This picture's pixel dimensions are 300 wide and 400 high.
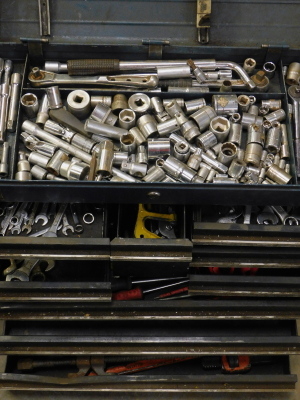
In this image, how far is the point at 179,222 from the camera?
2303 mm

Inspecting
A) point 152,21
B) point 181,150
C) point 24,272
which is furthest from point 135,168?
point 152,21

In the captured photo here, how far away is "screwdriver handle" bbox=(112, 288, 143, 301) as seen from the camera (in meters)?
2.35

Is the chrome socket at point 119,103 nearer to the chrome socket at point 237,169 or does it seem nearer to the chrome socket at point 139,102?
the chrome socket at point 139,102

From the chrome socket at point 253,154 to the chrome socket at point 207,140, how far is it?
0.15 m

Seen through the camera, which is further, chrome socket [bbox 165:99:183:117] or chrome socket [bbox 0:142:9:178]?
chrome socket [bbox 165:99:183:117]

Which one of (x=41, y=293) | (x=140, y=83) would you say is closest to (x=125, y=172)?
(x=140, y=83)

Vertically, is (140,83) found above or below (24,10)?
below

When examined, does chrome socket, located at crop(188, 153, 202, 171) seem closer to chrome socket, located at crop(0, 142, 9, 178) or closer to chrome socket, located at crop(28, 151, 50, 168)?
chrome socket, located at crop(28, 151, 50, 168)

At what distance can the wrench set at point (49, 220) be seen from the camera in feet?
7.16

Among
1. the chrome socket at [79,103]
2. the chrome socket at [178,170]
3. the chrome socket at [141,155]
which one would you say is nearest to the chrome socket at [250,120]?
the chrome socket at [178,170]

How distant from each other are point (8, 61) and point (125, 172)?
0.81 m

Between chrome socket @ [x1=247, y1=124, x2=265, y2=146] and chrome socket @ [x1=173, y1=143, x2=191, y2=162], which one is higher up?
chrome socket @ [x1=247, y1=124, x2=265, y2=146]

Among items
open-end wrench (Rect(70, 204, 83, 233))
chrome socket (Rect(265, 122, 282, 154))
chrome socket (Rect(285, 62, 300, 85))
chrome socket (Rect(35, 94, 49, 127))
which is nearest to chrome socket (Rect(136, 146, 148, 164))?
open-end wrench (Rect(70, 204, 83, 233))

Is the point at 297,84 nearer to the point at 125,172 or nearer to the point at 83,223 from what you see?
the point at 125,172
